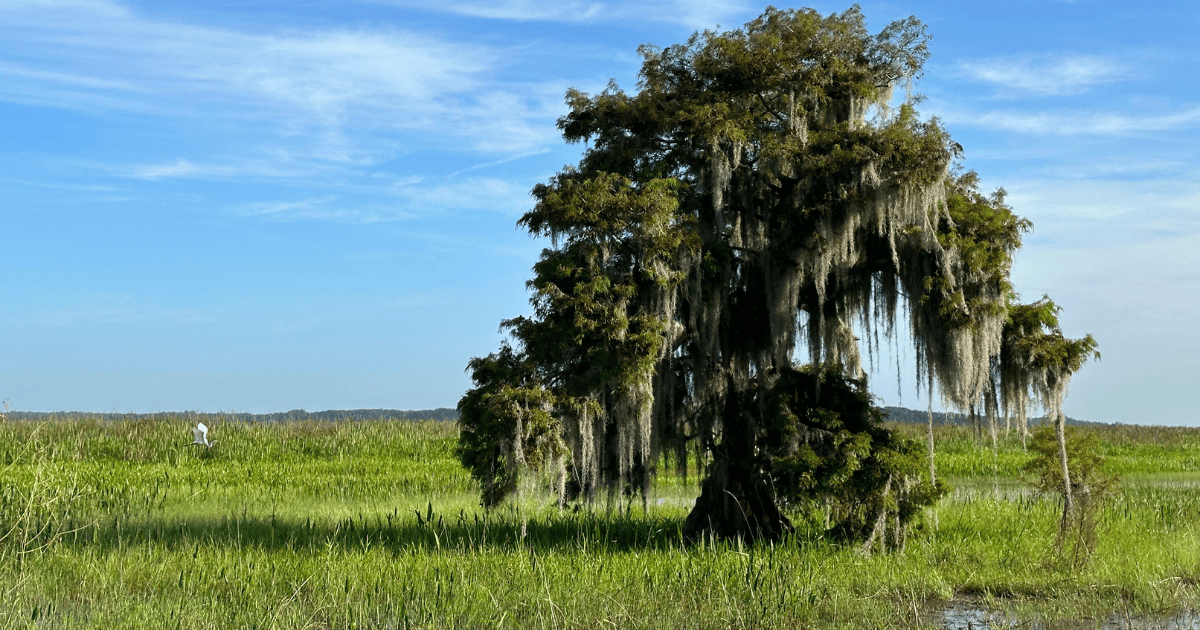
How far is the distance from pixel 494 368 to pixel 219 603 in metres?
3.52

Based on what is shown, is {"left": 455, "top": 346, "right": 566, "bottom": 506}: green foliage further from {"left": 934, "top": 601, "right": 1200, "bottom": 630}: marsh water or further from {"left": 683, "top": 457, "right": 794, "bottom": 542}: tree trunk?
{"left": 934, "top": 601, "right": 1200, "bottom": 630}: marsh water

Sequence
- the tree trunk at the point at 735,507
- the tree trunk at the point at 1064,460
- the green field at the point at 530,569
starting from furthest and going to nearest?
the tree trunk at the point at 735,507, the tree trunk at the point at 1064,460, the green field at the point at 530,569

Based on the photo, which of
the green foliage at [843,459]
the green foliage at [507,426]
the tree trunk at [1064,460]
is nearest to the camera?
the green foliage at [507,426]

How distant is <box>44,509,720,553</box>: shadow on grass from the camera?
10945 millimetres

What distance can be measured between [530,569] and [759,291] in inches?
174

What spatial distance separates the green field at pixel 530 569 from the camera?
773 cm

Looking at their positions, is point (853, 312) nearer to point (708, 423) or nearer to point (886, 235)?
point (886, 235)

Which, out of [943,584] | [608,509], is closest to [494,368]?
[608,509]

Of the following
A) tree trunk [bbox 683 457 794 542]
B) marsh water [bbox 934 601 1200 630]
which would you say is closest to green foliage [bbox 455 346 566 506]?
tree trunk [bbox 683 457 794 542]

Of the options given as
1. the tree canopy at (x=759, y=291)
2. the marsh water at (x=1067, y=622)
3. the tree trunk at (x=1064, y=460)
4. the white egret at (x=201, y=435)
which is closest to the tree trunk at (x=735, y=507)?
the tree canopy at (x=759, y=291)

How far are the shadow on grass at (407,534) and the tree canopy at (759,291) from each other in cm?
62

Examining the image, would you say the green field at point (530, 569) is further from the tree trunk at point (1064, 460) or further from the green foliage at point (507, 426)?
the tree trunk at point (1064, 460)

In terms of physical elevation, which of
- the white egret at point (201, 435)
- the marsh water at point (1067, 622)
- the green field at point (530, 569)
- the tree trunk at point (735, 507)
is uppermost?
the white egret at point (201, 435)

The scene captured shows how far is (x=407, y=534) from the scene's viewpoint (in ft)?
40.7
